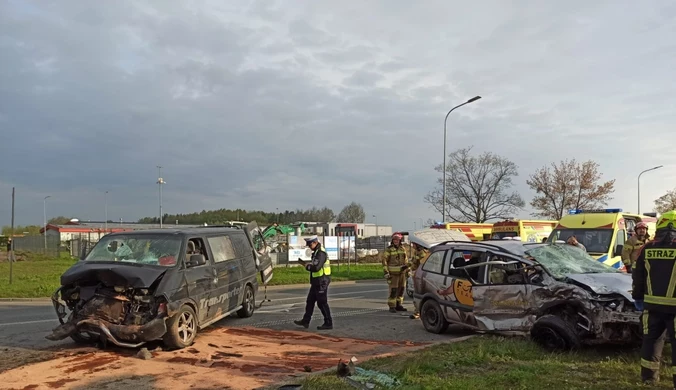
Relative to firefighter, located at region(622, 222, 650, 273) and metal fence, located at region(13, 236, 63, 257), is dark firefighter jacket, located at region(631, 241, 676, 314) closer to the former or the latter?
firefighter, located at region(622, 222, 650, 273)

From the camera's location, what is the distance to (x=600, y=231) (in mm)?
14695

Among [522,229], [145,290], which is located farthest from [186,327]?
[522,229]

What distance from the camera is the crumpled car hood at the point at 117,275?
766 centimetres

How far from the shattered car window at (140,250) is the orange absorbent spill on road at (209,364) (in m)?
1.39

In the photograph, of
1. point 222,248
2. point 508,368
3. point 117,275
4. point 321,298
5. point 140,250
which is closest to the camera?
point 508,368

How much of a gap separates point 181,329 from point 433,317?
13.8 feet

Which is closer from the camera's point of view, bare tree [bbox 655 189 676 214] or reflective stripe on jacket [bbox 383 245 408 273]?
reflective stripe on jacket [bbox 383 245 408 273]

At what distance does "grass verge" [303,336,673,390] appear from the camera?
5410 millimetres

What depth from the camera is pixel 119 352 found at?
7.64 metres

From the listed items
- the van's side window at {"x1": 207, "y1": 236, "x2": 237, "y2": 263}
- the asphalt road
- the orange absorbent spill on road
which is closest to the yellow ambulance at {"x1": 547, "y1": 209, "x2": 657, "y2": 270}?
the asphalt road

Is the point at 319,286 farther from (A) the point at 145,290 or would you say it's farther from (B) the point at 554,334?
(B) the point at 554,334

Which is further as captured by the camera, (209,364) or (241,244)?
(241,244)

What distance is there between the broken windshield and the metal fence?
135 ft

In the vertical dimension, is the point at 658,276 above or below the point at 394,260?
above
